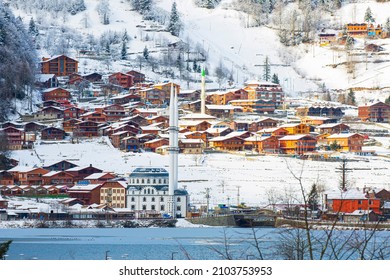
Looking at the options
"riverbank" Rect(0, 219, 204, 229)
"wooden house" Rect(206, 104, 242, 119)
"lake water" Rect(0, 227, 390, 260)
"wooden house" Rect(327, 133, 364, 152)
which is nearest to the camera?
"lake water" Rect(0, 227, 390, 260)

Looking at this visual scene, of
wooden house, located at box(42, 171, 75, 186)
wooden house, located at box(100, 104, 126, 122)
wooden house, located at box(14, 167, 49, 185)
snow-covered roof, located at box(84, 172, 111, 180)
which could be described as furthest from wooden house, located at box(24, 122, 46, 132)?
snow-covered roof, located at box(84, 172, 111, 180)

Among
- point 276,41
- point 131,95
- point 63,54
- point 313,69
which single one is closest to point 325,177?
point 131,95

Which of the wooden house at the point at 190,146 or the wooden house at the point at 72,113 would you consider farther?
the wooden house at the point at 72,113

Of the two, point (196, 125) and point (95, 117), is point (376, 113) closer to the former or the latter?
point (196, 125)

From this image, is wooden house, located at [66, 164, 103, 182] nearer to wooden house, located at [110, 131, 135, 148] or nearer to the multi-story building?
the multi-story building

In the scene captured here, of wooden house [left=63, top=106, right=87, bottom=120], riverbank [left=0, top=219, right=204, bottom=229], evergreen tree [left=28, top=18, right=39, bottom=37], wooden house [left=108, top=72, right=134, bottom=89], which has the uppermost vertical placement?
evergreen tree [left=28, top=18, right=39, bottom=37]

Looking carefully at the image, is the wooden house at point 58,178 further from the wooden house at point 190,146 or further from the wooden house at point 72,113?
the wooden house at point 72,113

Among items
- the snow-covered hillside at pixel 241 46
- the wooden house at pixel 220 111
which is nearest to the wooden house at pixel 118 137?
the wooden house at pixel 220 111
